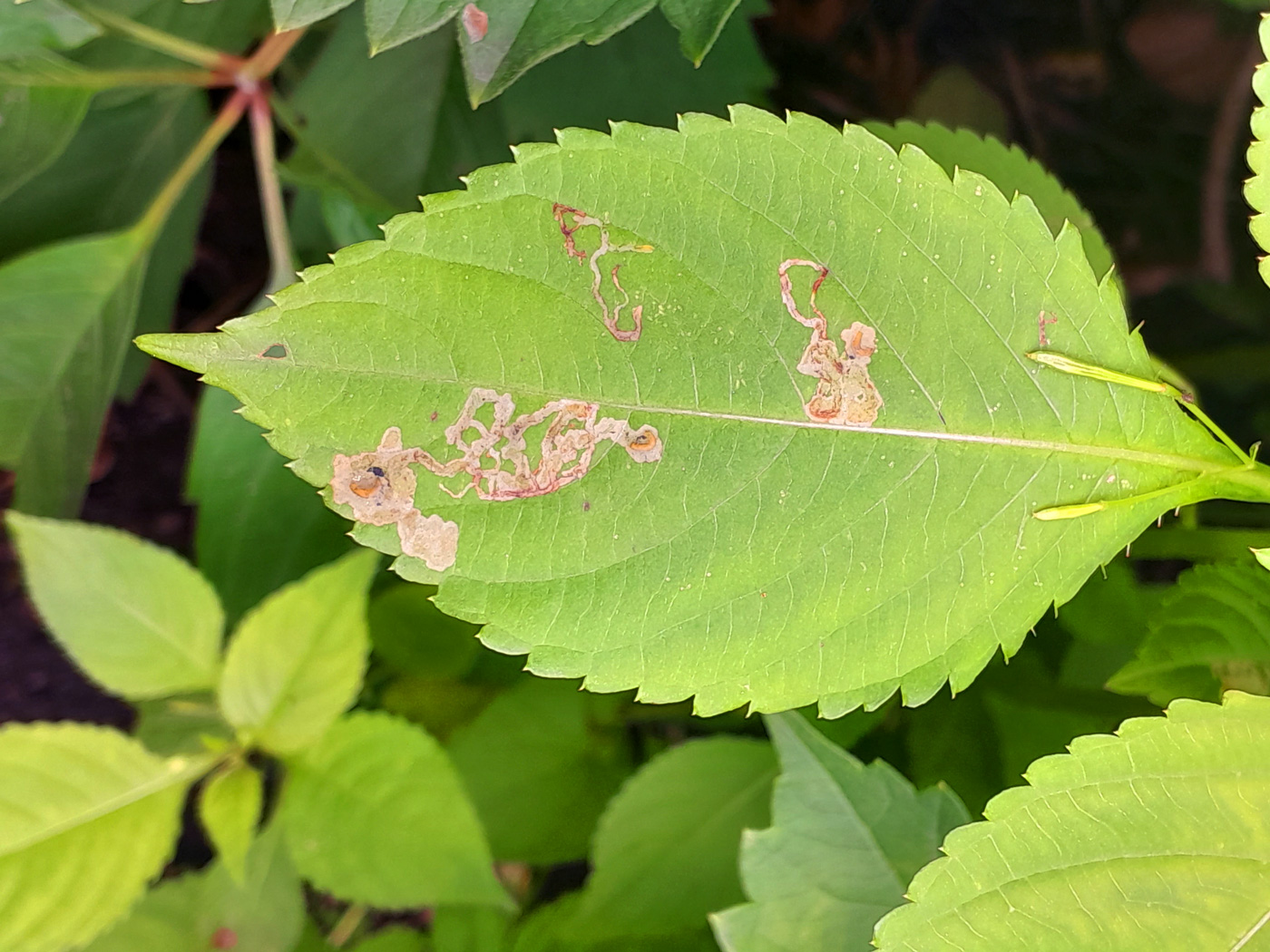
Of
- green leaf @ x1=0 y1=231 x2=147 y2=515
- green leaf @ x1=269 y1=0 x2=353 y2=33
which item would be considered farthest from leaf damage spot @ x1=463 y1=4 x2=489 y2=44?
green leaf @ x1=0 y1=231 x2=147 y2=515

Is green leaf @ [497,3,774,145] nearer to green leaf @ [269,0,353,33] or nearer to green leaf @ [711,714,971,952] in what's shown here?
green leaf @ [269,0,353,33]

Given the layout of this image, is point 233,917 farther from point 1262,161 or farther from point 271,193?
point 1262,161

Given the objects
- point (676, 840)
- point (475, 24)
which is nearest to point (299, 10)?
point (475, 24)

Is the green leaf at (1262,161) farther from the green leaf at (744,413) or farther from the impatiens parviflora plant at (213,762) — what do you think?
the impatiens parviflora plant at (213,762)

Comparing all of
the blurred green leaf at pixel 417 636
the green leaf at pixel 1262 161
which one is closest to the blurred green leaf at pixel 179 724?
the blurred green leaf at pixel 417 636

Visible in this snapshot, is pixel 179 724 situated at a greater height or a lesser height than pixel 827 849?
lesser

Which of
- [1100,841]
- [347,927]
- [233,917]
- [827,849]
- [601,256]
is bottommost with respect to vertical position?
[347,927]
